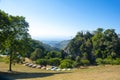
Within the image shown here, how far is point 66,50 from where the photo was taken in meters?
121

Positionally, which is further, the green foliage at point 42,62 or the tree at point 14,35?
the green foliage at point 42,62

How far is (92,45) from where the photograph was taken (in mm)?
104000

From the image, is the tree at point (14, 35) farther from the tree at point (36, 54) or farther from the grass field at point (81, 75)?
the tree at point (36, 54)

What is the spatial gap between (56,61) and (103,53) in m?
18.6

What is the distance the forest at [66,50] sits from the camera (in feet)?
156

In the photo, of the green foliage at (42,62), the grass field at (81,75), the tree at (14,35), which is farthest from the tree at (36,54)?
the grass field at (81,75)

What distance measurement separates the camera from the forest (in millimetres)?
47491

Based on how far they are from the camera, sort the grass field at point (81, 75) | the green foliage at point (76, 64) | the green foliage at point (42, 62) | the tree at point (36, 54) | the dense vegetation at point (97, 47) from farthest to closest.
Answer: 1. the tree at point (36, 54)
2. the dense vegetation at point (97, 47)
3. the green foliage at point (42, 62)
4. the green foliage at point (76, 64)
5. the grass field at point (81, 75)

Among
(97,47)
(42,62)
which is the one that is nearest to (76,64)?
(42,62)

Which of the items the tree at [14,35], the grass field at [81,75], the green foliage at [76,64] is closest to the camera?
the grass field at [81,75]

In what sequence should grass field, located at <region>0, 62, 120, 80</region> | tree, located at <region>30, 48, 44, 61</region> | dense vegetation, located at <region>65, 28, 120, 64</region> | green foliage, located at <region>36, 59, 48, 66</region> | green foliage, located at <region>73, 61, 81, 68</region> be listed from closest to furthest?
1. grass field, located at <region>0, 62, 120, 80</region>
2. green foliage, located at <region>73, 61, 81, 68</region>
3. green foliage, located at <region>36, 59, 48, 66</region>
4. dense vegetation, located at <region>65, 28, 120, 64</region>
5. tree, located at <region>30, 48, 44, 61</region>

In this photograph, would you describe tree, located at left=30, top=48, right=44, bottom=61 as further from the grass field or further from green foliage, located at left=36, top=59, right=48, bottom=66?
the grass field

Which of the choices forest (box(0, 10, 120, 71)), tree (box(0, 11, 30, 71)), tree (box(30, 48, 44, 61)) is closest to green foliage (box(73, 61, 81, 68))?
forest (box(0, 10, 120, 71))

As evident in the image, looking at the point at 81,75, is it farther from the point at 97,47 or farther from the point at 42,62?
the point at 97,47
